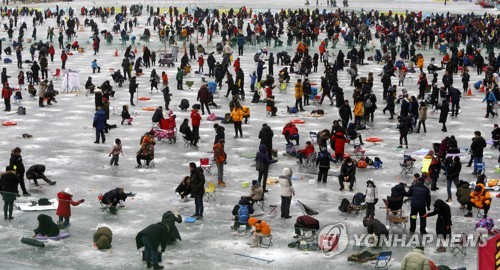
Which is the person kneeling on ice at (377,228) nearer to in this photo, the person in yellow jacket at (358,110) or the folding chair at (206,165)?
the folding chair at (206,165)

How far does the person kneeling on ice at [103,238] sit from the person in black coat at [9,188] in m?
2.74

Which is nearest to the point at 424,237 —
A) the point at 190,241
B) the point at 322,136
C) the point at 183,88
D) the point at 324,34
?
the point at 190,241

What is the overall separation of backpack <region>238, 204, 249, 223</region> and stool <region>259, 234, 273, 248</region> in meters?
1.54

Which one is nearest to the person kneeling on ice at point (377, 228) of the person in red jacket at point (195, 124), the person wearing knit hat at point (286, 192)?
the person wearing knit hat at point (286, 192)

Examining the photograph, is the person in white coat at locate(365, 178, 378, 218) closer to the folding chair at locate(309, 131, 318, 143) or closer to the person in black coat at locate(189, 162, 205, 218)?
the person in black coat at locate(189, 162, 205, 218)

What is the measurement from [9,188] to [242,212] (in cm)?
572

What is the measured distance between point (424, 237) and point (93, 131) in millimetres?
16618

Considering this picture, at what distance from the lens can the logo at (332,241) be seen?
2055 cm

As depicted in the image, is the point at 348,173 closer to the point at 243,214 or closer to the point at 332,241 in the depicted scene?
the point at 243,214

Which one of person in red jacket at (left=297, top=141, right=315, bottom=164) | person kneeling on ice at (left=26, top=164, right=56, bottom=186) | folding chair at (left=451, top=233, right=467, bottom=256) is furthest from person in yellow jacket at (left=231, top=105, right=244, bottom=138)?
folding chair at (left=451, top=233, right=467, bottom=256)

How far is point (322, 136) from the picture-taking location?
30156 mm

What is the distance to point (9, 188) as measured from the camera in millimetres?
23141

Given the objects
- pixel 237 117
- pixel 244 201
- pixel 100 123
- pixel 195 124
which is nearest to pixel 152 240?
pixel 244 201

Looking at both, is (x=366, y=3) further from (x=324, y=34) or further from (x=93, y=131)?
(x=93, y=131)
